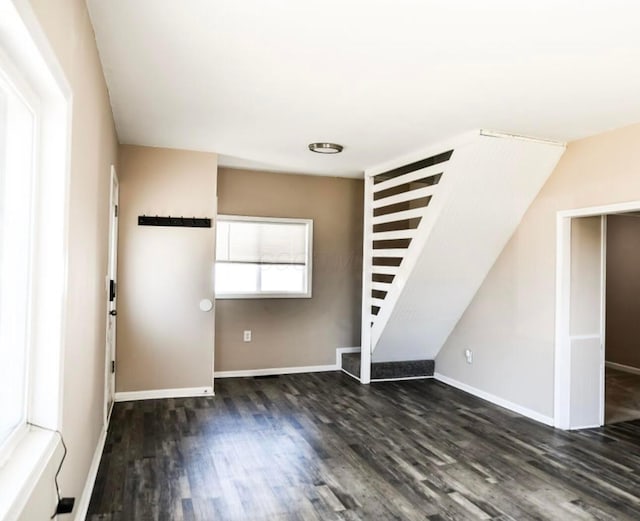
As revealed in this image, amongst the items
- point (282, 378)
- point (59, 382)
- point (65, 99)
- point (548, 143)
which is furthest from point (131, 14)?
point (282, 378)

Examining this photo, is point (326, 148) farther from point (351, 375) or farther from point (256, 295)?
point (351, 375)

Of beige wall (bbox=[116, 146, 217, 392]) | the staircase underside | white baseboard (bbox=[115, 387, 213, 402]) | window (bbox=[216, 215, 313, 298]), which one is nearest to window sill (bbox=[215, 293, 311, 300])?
window (bbox=[216, 215, 313, 298])

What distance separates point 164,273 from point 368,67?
9.50 feet

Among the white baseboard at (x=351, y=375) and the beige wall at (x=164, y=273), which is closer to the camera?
the beige wall at (x=164, y=273)

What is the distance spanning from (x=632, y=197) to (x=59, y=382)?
369 cm

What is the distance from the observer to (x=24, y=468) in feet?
4.45

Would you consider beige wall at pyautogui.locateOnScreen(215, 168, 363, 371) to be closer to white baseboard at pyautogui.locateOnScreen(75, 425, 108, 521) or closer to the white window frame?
white baseboard at pyautogui.locateOnScreen(75, 425, 108, 521)

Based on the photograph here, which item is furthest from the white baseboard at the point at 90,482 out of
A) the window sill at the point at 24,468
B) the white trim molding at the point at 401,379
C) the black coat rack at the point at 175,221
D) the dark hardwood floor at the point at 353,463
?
the white trim molding at the point at 401,379

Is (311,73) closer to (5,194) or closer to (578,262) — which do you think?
(5,194)

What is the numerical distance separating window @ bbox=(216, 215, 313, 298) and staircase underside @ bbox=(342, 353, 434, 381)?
99cm

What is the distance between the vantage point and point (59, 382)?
1659 mm

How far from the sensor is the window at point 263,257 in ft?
17.9

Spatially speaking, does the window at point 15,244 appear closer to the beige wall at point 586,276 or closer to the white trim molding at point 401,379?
the beige wall at point 586,276

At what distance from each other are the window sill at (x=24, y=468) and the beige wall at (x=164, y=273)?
2.94 metres
